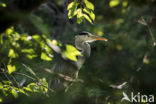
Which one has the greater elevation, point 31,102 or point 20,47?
point 20,47

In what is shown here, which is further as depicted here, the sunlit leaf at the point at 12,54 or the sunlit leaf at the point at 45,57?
the sunlit leaf at the point at 45,57

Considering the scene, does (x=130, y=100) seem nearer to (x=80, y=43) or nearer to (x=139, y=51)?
(x=80, y=43)

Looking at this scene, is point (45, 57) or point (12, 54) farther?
point (45, 57)

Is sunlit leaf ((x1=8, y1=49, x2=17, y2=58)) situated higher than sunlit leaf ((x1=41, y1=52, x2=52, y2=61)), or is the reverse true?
sunlit leaf ((x1=41, y1=52, x2=52, y2=61))

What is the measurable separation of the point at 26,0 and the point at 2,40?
457mm

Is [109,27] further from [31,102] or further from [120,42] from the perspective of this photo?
[31,102]

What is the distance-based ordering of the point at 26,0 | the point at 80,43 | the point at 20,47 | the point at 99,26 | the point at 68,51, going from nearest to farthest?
the point at 26,0 < the point at 68,51 < the point at 20,47 < the point at 80,43 < the point at 99,26

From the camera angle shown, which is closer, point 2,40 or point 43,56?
point 2,40

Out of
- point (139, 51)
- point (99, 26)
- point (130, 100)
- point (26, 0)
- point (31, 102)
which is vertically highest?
point (99, 26)

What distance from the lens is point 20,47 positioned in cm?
149

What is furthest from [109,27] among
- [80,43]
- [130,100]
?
[130,100]

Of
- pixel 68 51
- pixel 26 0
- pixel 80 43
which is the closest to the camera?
pixel 26 0

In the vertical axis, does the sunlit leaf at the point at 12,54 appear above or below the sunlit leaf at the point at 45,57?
below

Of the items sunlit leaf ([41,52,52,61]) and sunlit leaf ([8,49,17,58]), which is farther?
sunlit leaf ([41,52,52,61])
